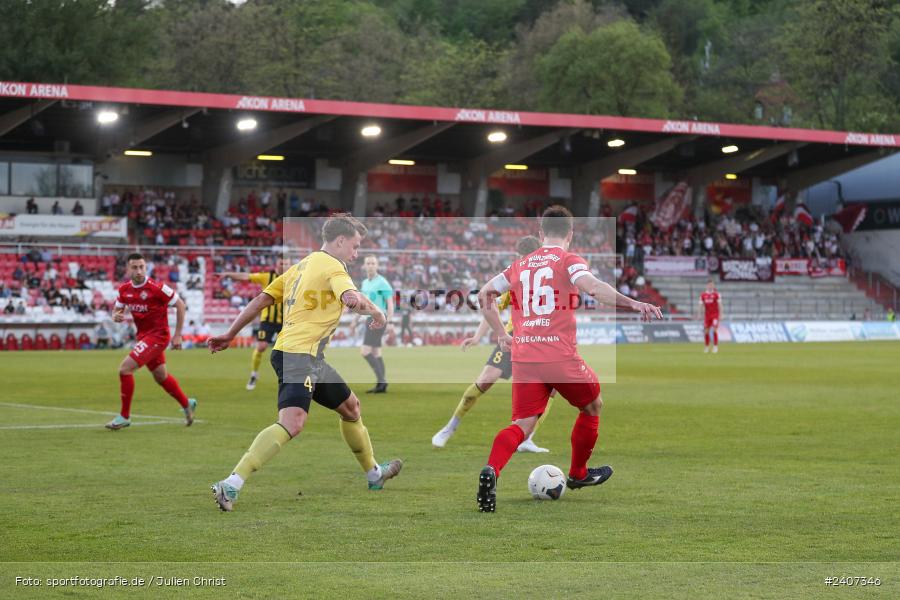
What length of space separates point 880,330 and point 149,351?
43.6 metres

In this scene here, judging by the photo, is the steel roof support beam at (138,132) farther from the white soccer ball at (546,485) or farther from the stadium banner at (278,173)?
the white soccer ball at (546,485)

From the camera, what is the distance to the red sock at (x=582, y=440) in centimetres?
1020

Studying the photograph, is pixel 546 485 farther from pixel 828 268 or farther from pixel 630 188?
pixel 630 188

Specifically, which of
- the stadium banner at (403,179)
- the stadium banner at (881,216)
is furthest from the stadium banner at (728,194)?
the stadium banner at (403,179)

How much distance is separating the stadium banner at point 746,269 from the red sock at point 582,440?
51089mm

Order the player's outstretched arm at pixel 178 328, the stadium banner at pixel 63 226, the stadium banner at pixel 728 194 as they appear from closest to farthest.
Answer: the player's outstretched arm at pixel 178 328
the stadium banner at pixel 63 226
the stadium banner at pixel 728 194

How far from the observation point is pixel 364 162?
58.4 meters

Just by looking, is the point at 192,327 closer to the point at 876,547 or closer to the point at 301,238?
the point at 301,238

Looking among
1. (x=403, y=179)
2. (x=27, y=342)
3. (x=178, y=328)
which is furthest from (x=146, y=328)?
(x=403, y=179)

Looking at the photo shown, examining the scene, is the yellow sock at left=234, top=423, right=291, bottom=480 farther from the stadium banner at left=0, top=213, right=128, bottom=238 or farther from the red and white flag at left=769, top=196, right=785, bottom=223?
the red and white flag at left=769, top=196, right=785, bottom=223

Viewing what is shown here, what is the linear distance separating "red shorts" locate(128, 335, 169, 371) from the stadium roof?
30.8m

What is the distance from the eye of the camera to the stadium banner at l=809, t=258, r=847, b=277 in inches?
2486

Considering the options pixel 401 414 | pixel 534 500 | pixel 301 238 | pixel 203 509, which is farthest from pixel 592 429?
pixel 301 238

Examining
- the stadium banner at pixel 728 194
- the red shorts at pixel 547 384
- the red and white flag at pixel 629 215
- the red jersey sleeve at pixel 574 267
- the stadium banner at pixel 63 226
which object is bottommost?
the red shorts at pixel 547 384
